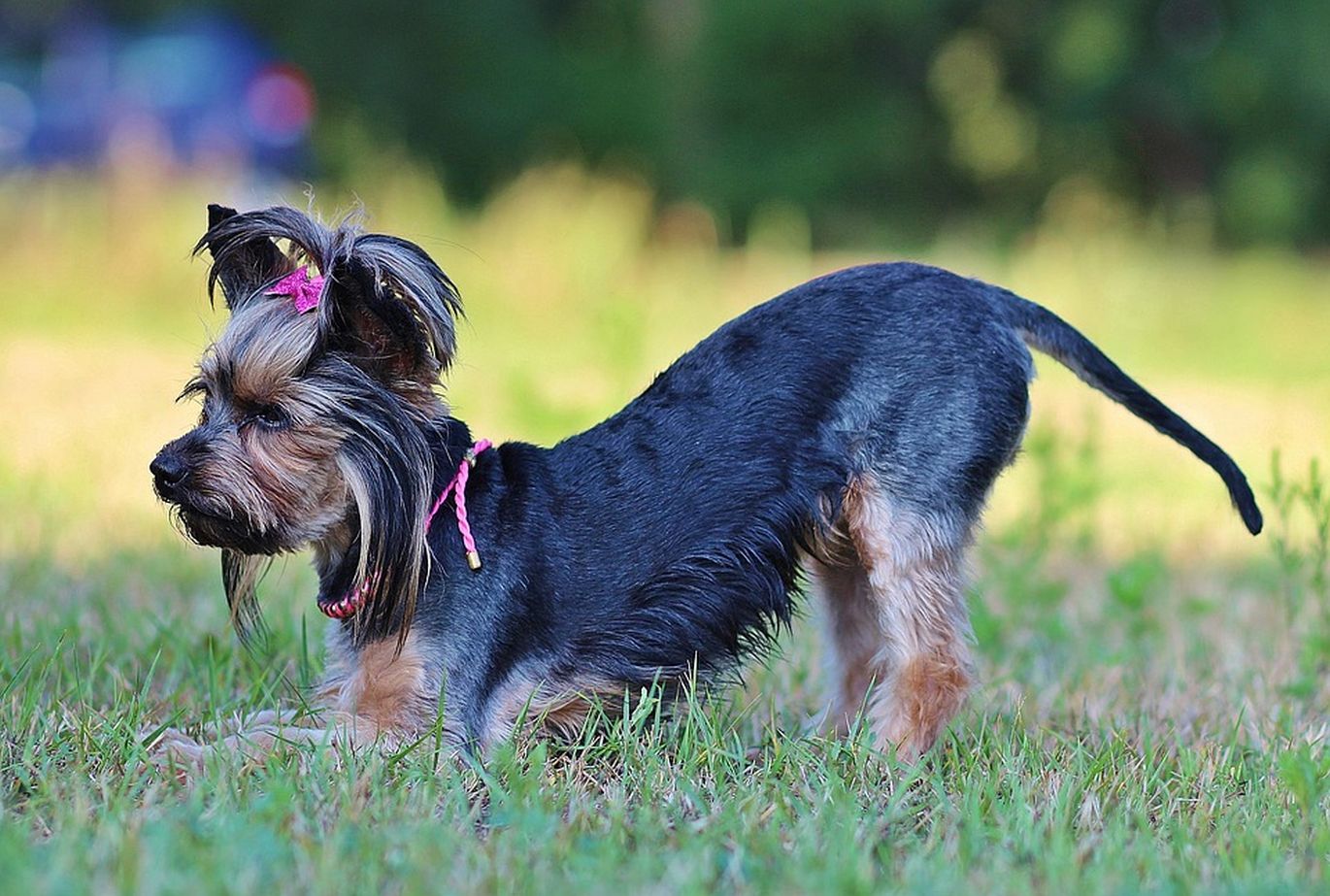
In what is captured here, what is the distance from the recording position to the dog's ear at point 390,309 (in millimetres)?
3906

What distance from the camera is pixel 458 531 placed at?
422 cm

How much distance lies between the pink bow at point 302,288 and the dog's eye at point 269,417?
0.83 feet

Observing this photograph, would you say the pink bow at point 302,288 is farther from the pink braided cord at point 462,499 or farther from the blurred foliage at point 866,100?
the blurred foliage at point 866,100

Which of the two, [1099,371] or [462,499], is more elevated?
[1099,371]

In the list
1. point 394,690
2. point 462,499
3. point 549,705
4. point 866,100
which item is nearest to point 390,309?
point 462,499

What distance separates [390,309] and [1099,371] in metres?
1.97

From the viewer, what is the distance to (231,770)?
381 cm

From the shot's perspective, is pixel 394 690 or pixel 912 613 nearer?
pixel 394 690

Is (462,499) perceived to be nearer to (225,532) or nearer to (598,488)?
(598,488)

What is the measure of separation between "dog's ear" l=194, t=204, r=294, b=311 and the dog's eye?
Answer: 32 centimetres

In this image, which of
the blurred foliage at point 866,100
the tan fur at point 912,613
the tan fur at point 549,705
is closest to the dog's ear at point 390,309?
the tan fur at point 549,705

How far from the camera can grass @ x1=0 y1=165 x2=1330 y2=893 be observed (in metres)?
3.33

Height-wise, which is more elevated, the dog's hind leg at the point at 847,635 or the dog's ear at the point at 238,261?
the dog's ear at the point at 238,261

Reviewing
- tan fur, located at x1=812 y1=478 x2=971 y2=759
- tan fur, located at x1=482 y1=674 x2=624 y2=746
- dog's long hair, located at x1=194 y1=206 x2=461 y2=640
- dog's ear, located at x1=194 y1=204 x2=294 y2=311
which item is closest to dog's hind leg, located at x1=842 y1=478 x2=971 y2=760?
tan fur, located at x1=812 y1=478 x2=971 y2=759
